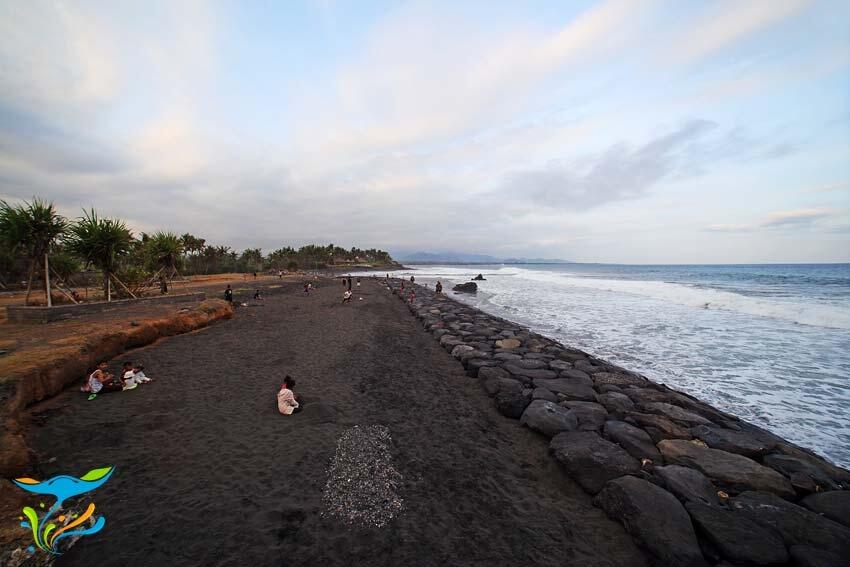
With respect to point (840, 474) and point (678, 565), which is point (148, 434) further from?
point (840, 474)

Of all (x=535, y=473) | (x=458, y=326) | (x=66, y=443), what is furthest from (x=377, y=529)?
(x=458, y=326)

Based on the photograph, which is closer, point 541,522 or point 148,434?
point 541,522

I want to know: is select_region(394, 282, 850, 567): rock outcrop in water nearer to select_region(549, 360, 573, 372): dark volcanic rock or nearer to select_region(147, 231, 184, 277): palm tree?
select_region(549, 360, 573, 372): dark volcanic rock

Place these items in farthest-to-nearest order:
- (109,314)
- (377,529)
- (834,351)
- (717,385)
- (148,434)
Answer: (109,314)
(834,351)
(717,385)
(148,434)
(377,529)

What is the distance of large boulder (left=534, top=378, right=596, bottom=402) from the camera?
31.1 ft

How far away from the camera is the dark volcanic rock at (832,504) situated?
4.93 meters

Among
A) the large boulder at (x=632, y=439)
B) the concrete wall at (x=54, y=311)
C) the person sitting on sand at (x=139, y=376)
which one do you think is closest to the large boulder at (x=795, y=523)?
the large boulder at (x=632, y=439)

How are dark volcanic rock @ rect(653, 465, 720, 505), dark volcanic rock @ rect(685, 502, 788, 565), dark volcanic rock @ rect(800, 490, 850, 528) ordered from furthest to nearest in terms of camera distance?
dark volcanic rock @ rect(653, 465, 720, 505), dark volcanic rock @ rect(800, 490, 850, 528), dark volcanic rock @ rect(685, 502, 788, 565)

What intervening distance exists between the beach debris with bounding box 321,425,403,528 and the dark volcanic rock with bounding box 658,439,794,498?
5.95 metres

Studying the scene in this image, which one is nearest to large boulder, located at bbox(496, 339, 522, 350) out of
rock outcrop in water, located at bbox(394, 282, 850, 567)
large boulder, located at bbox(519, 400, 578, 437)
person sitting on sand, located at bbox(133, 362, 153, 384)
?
rock outcrop in water, located at bbox(394, 282, 850, 567)

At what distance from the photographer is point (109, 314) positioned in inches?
637

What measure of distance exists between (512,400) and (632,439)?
3.06 m

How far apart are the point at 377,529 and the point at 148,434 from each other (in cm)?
598

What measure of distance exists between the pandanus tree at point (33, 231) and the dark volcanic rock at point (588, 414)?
25098 millimetres
